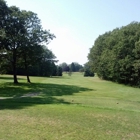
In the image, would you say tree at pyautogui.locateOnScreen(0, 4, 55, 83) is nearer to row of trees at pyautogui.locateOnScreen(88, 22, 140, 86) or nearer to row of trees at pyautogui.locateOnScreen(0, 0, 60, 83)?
row of trees at pyautogui.locateOnScreen(0, 0, 60, 83)

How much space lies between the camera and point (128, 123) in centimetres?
1125

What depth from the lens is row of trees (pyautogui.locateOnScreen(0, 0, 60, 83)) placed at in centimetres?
3722

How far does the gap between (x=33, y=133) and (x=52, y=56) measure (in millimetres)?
101701

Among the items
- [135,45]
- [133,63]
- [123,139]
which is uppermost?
[135,45]

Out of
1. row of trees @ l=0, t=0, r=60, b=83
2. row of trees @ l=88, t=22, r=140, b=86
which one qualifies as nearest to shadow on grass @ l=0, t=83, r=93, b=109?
row of trees @ l=0, t=0, r=60, b=83

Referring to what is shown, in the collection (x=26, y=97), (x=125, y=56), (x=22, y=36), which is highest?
(x=22, y=36)

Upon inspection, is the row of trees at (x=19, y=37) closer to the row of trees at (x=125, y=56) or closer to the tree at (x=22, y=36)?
the tree at (x=22, y=36)

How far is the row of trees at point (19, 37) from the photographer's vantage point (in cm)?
3722

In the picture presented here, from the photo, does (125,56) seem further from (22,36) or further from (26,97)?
(26,97)

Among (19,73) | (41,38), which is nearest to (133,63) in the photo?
(41,38)

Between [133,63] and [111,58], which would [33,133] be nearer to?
[133,63]

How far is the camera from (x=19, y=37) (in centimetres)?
3997

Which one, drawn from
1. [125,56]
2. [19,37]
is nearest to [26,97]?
[19,37]

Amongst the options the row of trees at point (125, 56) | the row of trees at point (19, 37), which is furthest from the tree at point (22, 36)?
the row of trees at point (125, 56)
